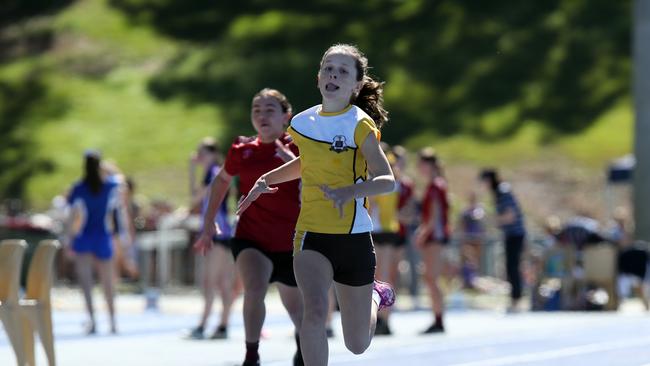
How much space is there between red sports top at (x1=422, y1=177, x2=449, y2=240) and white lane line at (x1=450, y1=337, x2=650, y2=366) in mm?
2828

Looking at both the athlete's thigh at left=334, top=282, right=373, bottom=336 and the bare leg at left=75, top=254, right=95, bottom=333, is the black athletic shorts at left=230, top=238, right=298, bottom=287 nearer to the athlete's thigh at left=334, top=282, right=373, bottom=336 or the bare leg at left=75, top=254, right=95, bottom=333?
the athlete's thigh at left=334, top=282, right=373, bottom=336

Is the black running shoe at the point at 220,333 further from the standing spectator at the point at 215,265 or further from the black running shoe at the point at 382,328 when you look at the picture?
the black running shoe at the point at 382,328

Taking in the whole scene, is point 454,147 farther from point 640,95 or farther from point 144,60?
point 640,95

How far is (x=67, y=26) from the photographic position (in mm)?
51094

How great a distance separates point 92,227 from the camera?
15266 millimetres

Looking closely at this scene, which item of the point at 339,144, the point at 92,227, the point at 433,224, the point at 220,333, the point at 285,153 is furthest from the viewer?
the point at 433,224

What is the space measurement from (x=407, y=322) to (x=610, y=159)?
79.7 feet

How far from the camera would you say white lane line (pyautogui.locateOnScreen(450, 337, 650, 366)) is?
459 inches

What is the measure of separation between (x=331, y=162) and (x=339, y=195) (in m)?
0.43

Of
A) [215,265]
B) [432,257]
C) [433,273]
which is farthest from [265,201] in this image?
[432,257]

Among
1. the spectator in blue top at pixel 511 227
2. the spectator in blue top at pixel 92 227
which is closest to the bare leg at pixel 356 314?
the spectator in blue top at pixel 92 227

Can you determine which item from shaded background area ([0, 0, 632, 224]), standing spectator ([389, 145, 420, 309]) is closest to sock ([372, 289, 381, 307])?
standing spectator ([389, 145, 420, 309])

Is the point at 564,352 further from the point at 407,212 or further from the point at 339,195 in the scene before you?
the point at 339,195

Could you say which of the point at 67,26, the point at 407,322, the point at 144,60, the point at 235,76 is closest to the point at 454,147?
the point at 235,76
